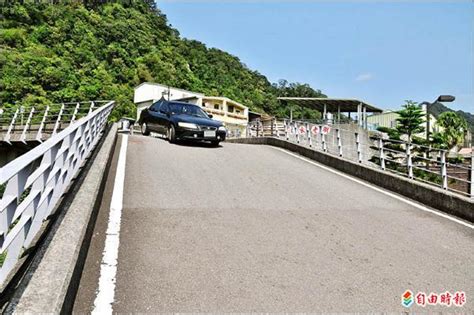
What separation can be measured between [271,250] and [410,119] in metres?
31.7

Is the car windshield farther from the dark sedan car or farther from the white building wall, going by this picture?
the white building wall

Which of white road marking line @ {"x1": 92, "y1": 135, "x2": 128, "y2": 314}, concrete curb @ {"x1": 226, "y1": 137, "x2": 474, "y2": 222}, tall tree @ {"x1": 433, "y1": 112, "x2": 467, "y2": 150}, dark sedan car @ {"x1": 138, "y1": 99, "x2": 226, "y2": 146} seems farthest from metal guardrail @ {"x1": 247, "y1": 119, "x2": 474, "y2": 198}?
tall tree @ {"x1": 433, "y1": 112, "x2": 467, "y2": 150}

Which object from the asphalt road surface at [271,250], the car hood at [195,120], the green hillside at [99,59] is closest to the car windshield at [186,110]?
the car hood at [195,120]

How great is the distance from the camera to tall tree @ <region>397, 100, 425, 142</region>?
3262 centimetres

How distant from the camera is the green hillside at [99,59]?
53.5 m

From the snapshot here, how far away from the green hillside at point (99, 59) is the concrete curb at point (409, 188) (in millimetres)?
45152

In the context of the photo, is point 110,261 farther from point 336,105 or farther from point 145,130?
point 336,105

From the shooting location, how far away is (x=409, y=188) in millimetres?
8625

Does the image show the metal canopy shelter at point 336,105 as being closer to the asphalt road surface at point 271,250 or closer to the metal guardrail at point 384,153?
the metal guardrail at point 384,153

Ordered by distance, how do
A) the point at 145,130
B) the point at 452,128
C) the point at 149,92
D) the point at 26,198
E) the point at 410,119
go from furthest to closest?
the point at 149,92
the point at 452,128
the point at 410,119
the point at 145,130
the point at 26,198

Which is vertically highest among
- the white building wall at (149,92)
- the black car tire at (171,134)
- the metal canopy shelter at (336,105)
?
the white building wall at (149,92)

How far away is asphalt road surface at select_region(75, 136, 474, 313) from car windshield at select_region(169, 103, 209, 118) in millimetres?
6795

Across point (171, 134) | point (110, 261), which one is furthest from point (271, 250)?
point (171, 134)

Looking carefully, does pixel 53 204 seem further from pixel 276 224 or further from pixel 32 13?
pixel 32 13
